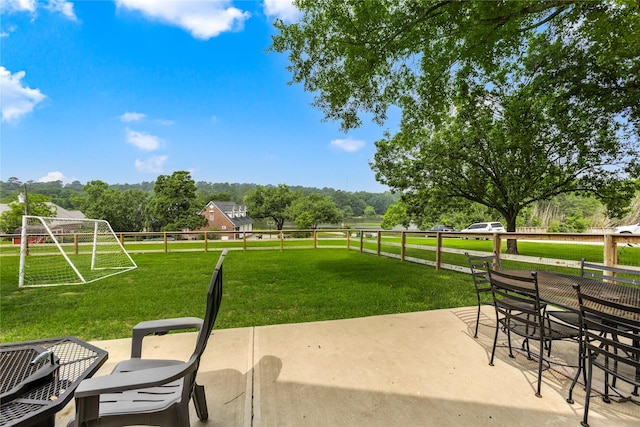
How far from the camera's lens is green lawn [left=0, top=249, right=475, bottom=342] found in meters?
3.43

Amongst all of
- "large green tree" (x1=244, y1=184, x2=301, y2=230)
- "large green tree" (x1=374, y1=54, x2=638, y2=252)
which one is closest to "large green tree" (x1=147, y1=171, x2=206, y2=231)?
"large green tree" (x1=244, y1=184, x2=301, y2=230)

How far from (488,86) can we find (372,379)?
12.3 metres

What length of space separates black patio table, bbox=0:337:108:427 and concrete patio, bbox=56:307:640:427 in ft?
2.11

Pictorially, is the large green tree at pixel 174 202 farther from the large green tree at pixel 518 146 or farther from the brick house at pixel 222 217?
the large green tree at pixel 518 146

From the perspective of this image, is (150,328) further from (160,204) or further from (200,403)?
(160,204)

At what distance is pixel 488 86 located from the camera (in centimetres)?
1080

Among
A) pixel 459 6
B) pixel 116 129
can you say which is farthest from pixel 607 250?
pixel 116 129

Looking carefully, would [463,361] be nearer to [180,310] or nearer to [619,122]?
[180,310]

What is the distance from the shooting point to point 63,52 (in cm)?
870

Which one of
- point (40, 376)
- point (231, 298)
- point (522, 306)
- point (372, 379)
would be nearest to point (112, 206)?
point (231, 298)

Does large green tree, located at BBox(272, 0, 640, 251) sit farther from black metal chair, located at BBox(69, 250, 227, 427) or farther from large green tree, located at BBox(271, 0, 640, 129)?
black metal chair, located at BBox(69, 250, 227, 427)

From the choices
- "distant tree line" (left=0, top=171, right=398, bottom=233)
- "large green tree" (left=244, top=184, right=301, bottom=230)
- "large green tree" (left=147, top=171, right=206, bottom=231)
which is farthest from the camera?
"large green tree" (left=244, top=184, right=301, bottom=230)

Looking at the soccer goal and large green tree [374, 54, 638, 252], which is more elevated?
large green tree [374, 54, 638, 252]

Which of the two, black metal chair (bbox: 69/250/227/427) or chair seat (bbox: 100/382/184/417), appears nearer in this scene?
black metal chair (bbox: 69/250/227/427)
